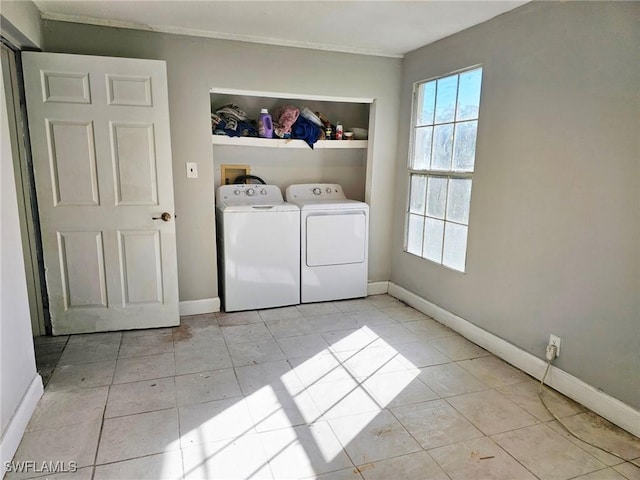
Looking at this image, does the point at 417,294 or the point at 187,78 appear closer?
the point at 187,78

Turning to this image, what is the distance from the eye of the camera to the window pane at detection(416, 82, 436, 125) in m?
3.41

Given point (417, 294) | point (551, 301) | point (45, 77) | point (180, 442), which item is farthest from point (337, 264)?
point (45, 77)

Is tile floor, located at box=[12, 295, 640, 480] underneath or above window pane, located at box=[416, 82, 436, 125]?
underneath

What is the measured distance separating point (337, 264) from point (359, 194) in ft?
3.01

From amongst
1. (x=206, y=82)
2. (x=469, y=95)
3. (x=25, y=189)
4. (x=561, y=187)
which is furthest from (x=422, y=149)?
(x=25, y=189)

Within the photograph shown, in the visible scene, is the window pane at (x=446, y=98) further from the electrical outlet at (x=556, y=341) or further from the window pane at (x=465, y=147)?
the electrical outlet at (x=556, y=341)

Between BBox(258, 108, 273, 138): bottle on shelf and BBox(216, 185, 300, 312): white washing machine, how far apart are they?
19.7 inches

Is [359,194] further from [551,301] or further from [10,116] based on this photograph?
[10,116]

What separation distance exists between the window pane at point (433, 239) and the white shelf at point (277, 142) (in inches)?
40.6

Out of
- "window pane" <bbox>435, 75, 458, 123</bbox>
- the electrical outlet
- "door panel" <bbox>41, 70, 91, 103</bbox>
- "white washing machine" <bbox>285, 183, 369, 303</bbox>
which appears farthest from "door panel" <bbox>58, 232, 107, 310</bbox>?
the electrical outlet

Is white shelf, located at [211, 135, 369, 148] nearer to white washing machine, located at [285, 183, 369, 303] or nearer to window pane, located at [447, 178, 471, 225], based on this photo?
white washing machine, located at [285, 183, 369, 303]

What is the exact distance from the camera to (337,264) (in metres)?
3.77

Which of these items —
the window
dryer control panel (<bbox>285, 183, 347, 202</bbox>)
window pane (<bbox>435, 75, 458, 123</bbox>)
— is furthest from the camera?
dryer control panel (<bbox>285, 183, 347, 202</bbox>)

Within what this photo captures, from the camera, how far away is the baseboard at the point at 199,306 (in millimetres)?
3449
